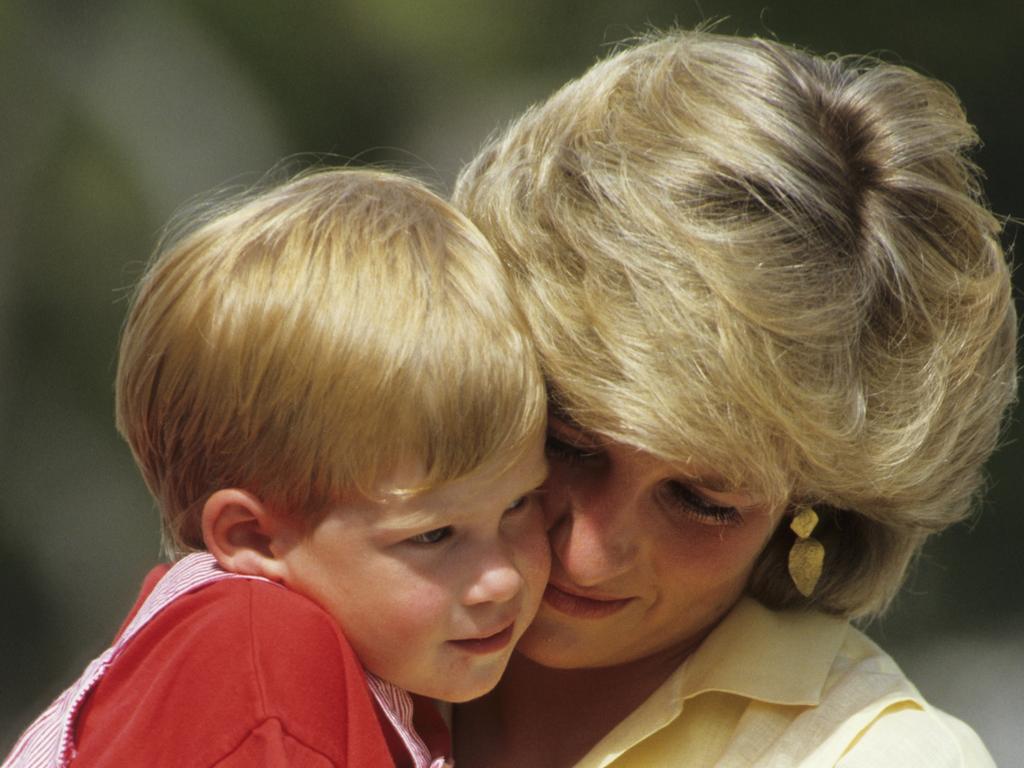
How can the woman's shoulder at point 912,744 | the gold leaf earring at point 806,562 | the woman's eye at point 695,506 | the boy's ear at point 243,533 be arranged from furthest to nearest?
the gold leaf earring at point 806,562, the woman's eye at point 695,506, the woman's shoulder at point 912,744, the boy's ear at point 243,533

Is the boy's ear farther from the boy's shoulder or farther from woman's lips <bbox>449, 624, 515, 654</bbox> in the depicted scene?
woman's lips <bbox>449, 624, 515, 654</bbox>

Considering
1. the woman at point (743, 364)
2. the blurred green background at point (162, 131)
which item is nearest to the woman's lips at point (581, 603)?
the woman at point (743, 364)

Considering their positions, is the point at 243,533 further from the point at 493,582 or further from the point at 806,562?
the point at 806,562

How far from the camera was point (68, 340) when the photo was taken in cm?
476

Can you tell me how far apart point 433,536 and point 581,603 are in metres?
0.35

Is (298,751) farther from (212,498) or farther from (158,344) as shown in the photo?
(158,344)

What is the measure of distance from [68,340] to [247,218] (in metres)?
2.98

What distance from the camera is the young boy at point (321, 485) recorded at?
177cm

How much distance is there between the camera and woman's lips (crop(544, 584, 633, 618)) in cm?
216

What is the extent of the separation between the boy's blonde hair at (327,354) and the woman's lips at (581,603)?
0.34m

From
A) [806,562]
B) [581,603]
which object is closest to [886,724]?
[806,562]

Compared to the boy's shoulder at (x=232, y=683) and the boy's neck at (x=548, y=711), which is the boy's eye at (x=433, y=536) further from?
the boy's neck at (x=548, y=711)

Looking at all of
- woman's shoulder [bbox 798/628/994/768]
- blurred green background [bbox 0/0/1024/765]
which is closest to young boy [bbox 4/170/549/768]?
woman's shoulder [bbox 798/628/994/768]

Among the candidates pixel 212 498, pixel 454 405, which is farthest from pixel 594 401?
pixel 212 498
